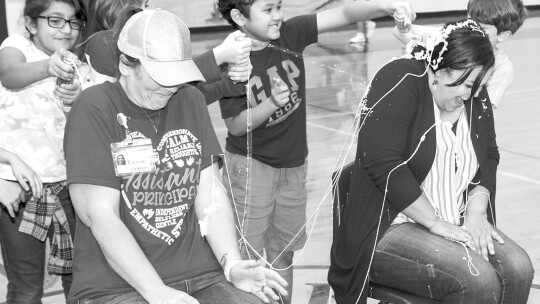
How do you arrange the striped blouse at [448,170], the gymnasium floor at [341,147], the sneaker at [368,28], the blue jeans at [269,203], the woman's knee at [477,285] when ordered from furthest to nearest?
the sneaker at [368,28]
the gymnasium floor at [341,147]
the blue jeans at [269,203]
the striped blouse at [448,170]
the woman's knee at [477,285]

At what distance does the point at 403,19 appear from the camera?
280cm

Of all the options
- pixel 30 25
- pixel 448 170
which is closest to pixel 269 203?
pixel 448 170

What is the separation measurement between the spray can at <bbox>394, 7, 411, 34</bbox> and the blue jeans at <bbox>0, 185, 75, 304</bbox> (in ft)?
4.18

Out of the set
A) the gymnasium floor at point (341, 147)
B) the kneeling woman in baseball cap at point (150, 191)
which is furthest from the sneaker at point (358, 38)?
the kneeling woman in baseball cap at point (150, 191)

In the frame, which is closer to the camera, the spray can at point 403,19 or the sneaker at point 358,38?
the spray can at point 403,19

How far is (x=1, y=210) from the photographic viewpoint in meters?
2.68

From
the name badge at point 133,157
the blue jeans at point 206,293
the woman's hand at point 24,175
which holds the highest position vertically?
the name badge at point 133,157

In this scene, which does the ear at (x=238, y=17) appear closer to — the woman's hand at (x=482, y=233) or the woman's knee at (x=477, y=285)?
the woman's hand at (x=482, y=233)

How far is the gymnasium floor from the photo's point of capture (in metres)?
3.44

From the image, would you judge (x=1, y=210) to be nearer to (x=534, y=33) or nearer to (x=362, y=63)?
(x=362, y=63)

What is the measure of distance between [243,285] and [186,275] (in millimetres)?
154

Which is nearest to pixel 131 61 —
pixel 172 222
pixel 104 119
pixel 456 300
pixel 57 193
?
pixel 104 119

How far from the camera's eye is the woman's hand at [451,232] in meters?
2.47

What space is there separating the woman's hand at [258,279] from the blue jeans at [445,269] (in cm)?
50
